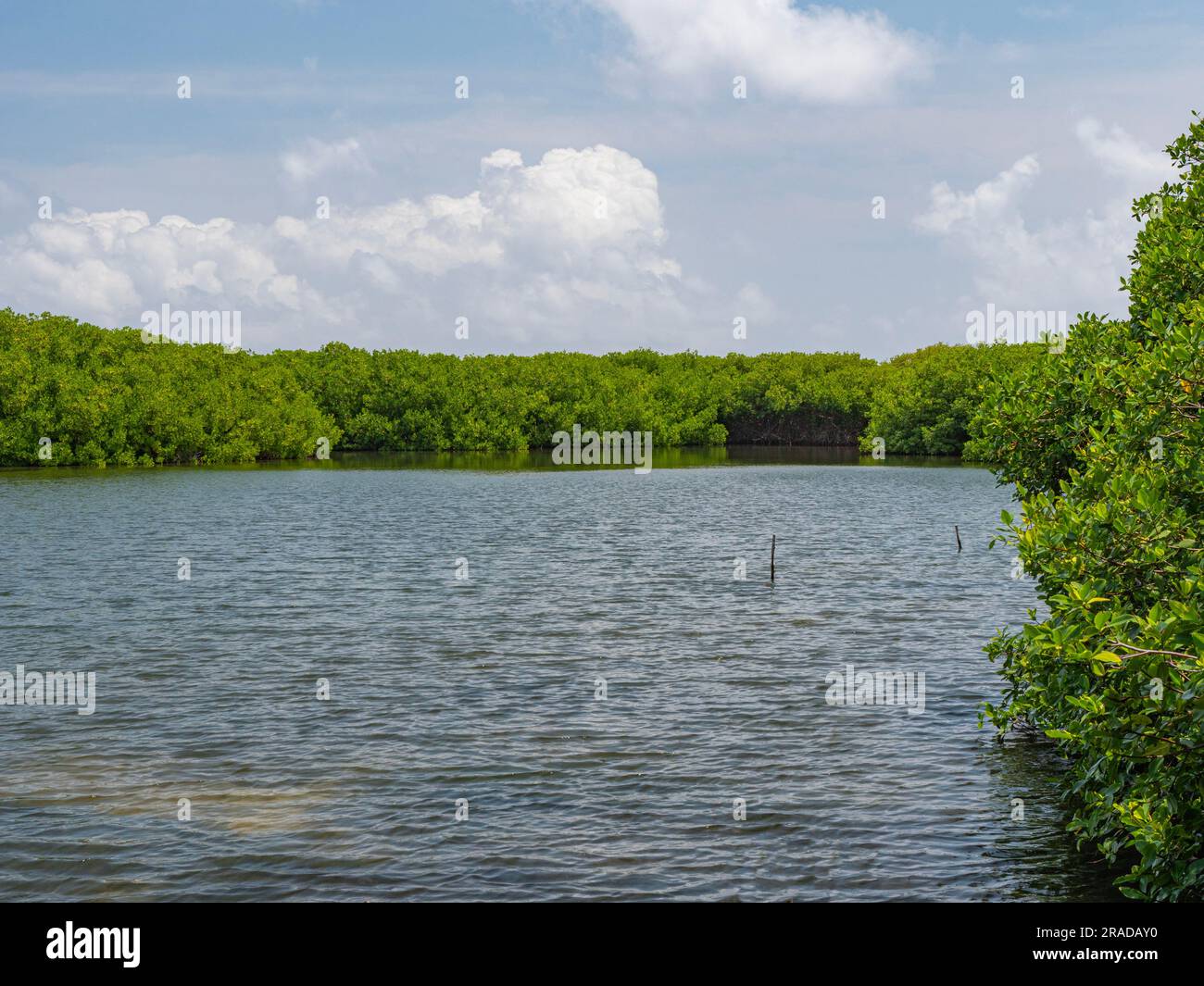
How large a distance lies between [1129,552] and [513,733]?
38.7ft

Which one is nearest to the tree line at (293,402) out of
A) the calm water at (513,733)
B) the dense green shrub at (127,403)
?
the dense green shrub at (127,403)

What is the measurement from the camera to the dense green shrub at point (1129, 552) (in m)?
11.7

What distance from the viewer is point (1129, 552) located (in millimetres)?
14055

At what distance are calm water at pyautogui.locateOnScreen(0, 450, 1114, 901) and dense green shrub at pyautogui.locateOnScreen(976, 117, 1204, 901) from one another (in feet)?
8.19

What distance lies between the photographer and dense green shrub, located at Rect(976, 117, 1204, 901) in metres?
11.7

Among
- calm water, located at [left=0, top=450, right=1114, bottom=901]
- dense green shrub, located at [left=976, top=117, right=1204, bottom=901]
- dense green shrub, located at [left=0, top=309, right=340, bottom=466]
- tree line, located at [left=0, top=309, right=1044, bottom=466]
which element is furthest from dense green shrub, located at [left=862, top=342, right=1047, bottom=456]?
dense green shrub, located at [left=976, top=117, right=1204, bottom=901]

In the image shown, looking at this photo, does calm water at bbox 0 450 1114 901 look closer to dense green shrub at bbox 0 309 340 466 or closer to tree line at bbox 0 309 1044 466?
tree line at bbox 0 309 1044 466

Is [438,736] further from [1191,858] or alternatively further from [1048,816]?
[1191,858]

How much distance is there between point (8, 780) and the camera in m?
19.6

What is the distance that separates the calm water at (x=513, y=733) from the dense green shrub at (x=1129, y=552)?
2495mm

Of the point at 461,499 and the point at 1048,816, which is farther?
the point at 461,499

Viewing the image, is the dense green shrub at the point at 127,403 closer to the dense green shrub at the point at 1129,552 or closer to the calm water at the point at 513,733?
the calm water at the point at 513,733
